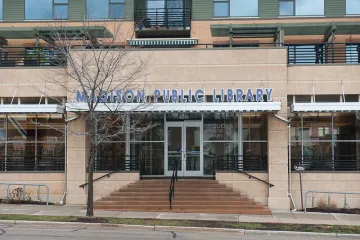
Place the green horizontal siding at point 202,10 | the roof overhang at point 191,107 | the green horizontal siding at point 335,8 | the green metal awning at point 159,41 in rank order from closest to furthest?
A: the roof overhang at point 191,107 → the green metal awning at point 159,41 → the green horizontal siding at point 335,8 → the green horizontal siding at point 202,10

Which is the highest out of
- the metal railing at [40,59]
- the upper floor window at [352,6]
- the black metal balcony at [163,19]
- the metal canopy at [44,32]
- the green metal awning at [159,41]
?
the upper floor window at [352,6]

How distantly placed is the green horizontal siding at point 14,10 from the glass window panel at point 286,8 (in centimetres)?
1387

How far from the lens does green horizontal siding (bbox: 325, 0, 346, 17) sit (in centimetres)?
2397

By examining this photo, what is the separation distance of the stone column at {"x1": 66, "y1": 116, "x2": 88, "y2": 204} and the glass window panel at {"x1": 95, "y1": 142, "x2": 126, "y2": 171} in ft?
2.77

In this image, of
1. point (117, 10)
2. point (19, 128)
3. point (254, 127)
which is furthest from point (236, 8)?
point (19, 128)

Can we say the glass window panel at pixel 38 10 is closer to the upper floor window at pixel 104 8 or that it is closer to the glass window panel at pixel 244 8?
the upper floor window at pixel 104 8

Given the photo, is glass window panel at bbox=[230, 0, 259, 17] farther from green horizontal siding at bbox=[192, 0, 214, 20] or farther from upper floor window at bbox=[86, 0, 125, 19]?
upper floor window at bbox=[86, 0, 125, 19]

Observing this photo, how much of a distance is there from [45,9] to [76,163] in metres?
10.5

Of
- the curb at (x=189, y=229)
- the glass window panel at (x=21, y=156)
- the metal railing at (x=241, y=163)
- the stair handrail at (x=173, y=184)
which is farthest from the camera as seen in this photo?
the glass window panel at (x=21, y=156)

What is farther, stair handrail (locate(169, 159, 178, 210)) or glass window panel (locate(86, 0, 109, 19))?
glass window panel (locate(86, 0, 109, 19))

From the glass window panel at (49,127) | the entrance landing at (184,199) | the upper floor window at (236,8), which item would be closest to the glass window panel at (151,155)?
the entrance landing at (184,199)

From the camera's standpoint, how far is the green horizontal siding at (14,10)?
24.9 meters

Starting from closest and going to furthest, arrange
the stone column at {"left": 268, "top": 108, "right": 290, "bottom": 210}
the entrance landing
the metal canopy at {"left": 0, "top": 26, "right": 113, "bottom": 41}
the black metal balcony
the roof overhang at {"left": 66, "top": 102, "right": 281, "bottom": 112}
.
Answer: the entrance landing
the roof overhang at {"left": 66, "top": 102, "right": 281, "bottom": 112}
the stone column at {"left": 268, "top": 108, "right": 290, "bottom": 210}
the metal canopy at {"left": 0, "top": 26, "right": 113, "bottom": 41}
the black metal balcony

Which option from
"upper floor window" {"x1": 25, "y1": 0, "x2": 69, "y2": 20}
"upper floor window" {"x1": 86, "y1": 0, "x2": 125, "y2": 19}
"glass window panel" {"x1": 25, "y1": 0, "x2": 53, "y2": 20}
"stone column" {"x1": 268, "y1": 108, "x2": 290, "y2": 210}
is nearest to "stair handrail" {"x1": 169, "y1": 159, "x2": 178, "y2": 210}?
"stone column" {"x1": 268, "y1": 108, "x2": 290, "y2": 210}
